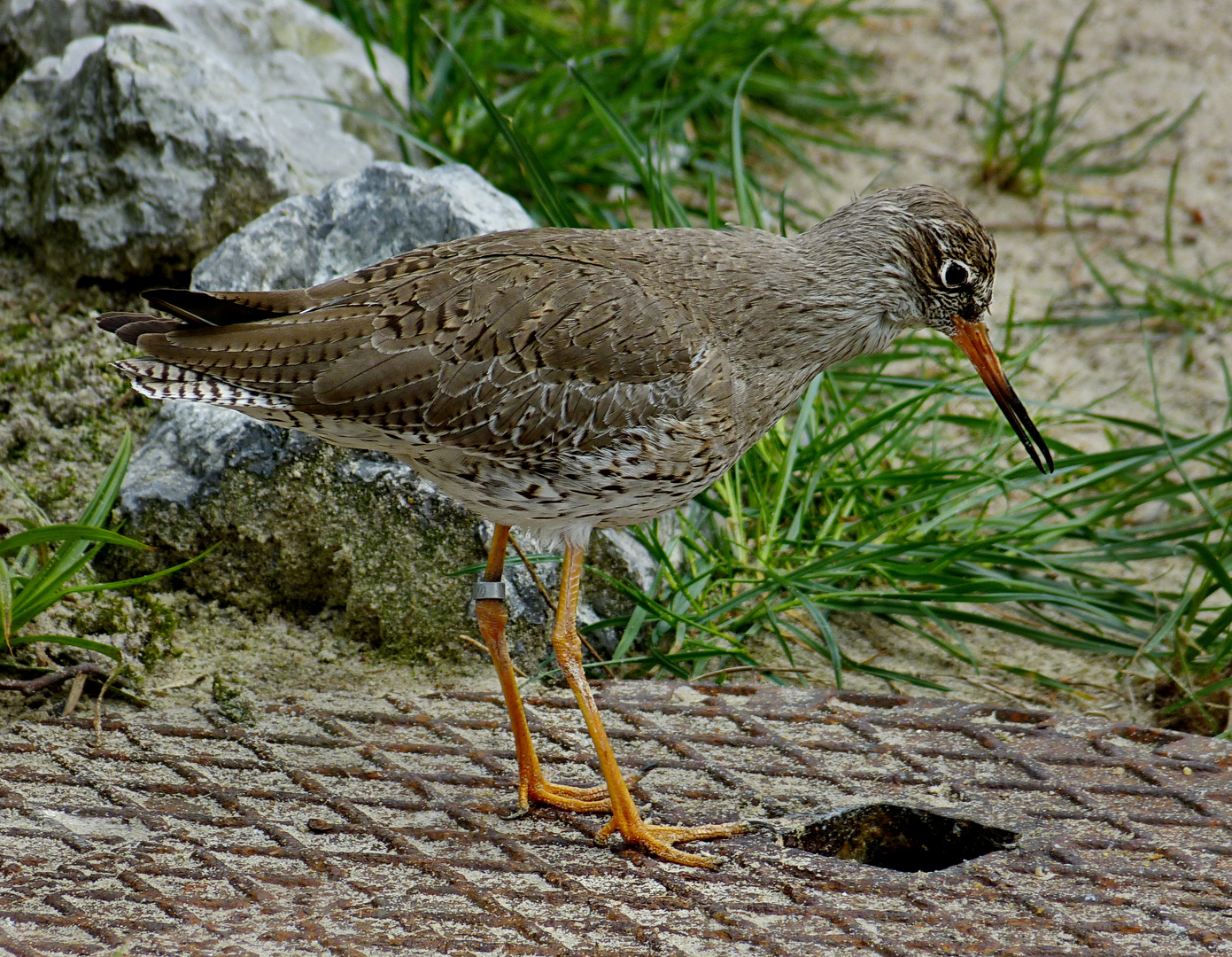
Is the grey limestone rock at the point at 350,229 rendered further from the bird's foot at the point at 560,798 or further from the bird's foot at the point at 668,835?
the bird's foot at the point at 668,835

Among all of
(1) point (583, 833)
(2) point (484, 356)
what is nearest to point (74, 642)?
(2) point (484, 356)

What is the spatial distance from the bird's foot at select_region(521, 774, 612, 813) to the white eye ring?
1.83 meters

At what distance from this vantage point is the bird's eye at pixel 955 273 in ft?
12.2

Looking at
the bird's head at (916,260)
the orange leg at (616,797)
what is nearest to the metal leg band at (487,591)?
the orange leg at (616,797)

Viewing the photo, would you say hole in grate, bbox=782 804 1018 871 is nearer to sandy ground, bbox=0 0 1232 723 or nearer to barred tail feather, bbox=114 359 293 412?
sandy ground, bbox=0 0 1232 723

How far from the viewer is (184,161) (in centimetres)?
519

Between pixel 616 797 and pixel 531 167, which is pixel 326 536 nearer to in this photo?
pixel 616 797

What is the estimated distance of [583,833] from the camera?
3426mm

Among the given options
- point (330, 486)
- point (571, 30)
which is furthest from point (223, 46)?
point (330, 486)

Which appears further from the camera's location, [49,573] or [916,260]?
[49,573]

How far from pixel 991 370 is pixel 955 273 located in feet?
1.21

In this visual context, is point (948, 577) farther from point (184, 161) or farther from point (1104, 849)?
point (184, 161)

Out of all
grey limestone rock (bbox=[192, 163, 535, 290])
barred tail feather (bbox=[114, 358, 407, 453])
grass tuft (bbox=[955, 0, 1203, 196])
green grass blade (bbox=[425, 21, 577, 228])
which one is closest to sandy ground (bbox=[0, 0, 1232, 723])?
grass tuft (bbox=[955, 0, 1203, 196])

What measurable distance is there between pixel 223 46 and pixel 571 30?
7.15 feet
